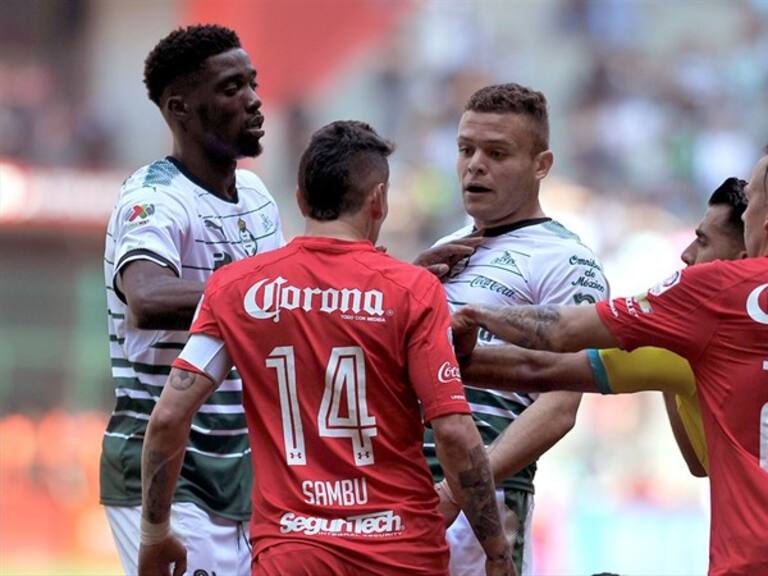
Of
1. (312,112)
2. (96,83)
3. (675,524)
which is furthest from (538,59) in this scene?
(675,524)

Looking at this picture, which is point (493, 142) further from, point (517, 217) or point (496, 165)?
point (517, 217)

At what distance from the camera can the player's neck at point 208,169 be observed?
19.1 feet

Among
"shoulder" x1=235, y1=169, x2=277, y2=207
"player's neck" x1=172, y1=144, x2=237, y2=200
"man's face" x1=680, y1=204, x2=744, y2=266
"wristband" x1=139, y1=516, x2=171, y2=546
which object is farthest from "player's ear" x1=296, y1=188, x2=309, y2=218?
"man's face" x1=680, y1=204, x2=744, y2=266

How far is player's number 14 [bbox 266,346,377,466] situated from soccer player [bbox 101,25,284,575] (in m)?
1.02

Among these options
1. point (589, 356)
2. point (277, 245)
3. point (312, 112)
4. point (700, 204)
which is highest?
point (312, 112)

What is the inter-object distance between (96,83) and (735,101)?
8.26 meters

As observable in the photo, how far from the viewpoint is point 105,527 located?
16922mm

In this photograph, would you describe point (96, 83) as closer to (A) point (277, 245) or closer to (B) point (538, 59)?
(B) point (538, 59)

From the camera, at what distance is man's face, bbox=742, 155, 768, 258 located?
4645 mm

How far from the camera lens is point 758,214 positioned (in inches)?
184

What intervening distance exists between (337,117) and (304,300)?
1629cm

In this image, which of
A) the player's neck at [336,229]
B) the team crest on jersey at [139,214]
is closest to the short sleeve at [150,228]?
the team crest on jersey at [139,214]

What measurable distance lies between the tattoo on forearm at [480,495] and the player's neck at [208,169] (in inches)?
70.6

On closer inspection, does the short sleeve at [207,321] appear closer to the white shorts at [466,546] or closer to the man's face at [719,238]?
the white shorts at [466,546]
